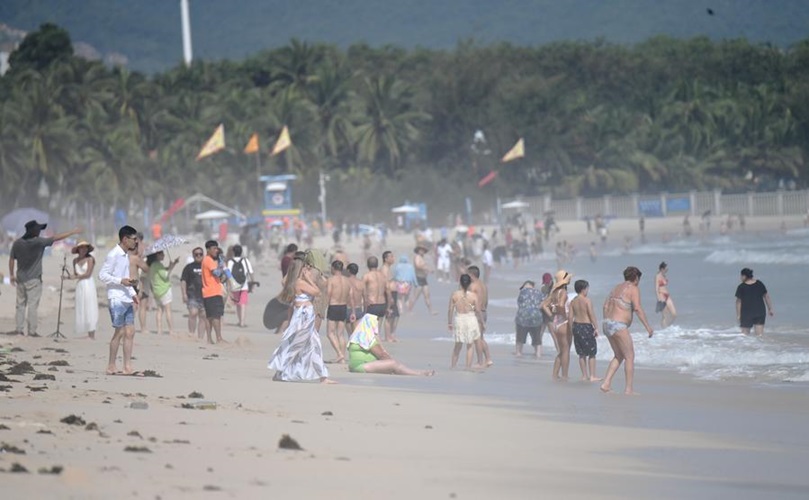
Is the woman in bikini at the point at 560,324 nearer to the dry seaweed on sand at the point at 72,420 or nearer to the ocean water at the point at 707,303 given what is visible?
the ocean water at the point at 707,303

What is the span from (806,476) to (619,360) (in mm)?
5064

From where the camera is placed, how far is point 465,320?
1630 centimetres

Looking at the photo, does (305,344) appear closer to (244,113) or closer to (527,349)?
(527,349)

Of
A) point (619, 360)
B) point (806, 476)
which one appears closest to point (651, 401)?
point (619, 360)

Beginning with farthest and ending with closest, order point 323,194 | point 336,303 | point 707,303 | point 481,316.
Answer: point 323,194, point 707,303, point 481,316, point 336,303

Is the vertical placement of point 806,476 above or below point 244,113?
below

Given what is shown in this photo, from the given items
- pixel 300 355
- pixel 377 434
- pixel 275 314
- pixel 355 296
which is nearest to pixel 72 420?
pixel 377 434

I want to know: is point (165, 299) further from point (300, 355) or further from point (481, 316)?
point (300, 355)

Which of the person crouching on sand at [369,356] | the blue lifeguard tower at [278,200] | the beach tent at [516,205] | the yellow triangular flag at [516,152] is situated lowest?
the person crouching on sand at [369,356]

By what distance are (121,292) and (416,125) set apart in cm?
7569

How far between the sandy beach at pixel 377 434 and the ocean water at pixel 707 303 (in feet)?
5.17

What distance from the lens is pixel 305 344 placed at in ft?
42.4

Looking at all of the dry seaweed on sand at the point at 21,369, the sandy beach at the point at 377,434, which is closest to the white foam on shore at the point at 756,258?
A: the sandy beach at the point at 377,434

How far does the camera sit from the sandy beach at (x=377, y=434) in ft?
24.0
